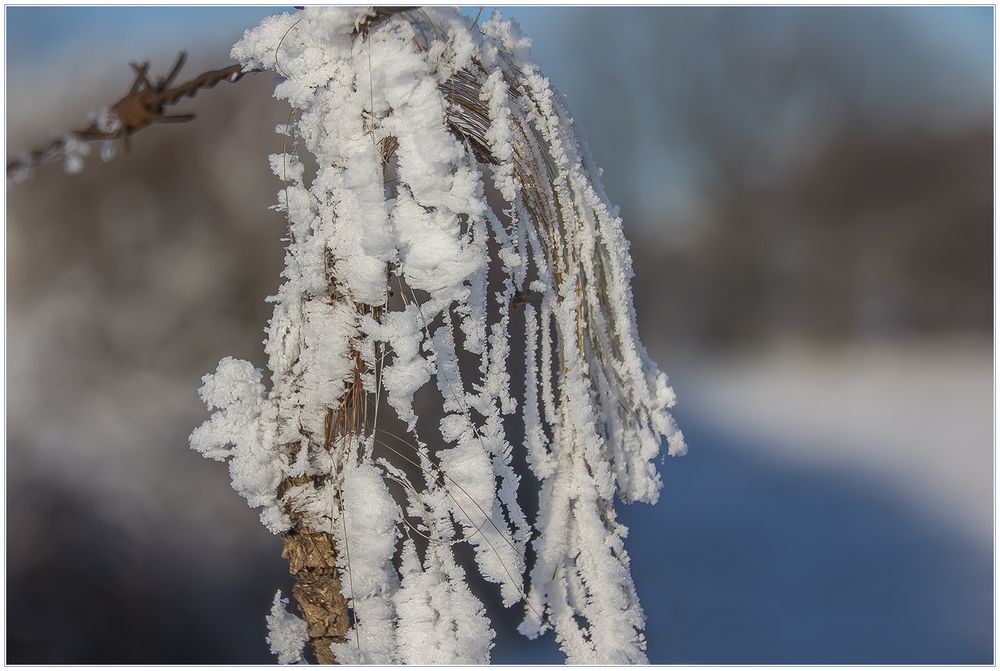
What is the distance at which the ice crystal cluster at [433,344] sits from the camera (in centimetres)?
35

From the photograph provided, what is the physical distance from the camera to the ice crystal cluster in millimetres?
355

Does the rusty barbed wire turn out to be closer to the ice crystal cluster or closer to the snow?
the ice crystal cluster

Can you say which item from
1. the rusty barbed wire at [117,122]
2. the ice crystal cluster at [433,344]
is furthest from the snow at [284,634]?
the rusty barbed wire at [117,122]

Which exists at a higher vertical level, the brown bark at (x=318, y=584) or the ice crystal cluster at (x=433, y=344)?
the ice crystal cluster at (x=433, y=344)

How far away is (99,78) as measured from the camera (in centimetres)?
86

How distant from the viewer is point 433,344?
14.6 inches

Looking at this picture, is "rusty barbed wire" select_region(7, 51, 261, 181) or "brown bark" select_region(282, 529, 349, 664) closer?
"rusty barbed wire" select_region(7, 51, 261, 181)

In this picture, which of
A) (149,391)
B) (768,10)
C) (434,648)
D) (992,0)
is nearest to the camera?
(434,648)

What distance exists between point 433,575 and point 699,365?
0.72 m

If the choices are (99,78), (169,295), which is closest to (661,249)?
(169,295)

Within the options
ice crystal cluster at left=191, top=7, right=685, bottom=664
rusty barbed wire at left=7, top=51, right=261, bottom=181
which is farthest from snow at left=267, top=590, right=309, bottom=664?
rusty barbed wire at left=7, top=51, right=261, bottom=181

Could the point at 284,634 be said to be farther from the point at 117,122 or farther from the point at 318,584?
the point at 117,122

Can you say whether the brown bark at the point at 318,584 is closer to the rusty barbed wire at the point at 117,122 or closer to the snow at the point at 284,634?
the snow at the point at 284,634

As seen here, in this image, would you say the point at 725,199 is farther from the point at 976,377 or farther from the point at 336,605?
the point at 336,605
